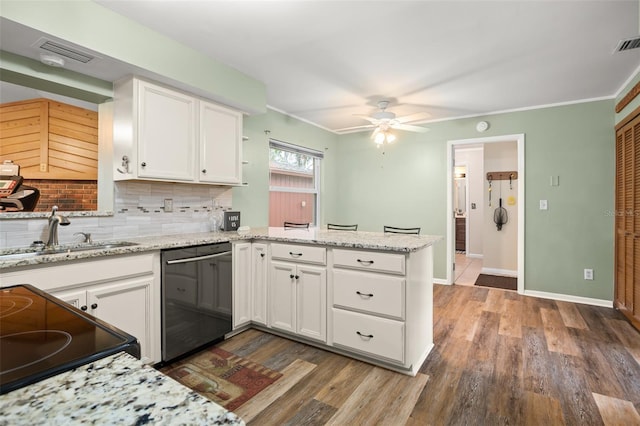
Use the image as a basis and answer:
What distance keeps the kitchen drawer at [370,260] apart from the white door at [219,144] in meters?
1.35

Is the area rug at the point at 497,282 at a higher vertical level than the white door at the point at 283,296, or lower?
lower

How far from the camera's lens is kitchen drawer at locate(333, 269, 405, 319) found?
216cm

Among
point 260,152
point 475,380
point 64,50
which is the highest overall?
point 64,50

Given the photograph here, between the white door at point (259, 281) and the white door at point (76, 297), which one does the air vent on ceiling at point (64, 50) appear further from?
the white door at point (259, 281)

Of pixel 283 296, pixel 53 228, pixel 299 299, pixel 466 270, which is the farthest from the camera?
pixel 466 270

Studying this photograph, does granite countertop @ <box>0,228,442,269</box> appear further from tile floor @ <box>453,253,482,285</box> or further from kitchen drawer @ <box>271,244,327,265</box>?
tile floor @ <box>453,253,482,285</box>

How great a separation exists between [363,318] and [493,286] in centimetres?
320

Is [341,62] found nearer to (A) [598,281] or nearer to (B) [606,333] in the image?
(B) [606,333]

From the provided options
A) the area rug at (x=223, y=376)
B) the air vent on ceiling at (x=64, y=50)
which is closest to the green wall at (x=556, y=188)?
the area rug at (x=223, y=376)

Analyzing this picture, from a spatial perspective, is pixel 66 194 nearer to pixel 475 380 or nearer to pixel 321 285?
pixel 321 285

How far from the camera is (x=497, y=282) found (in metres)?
4.89

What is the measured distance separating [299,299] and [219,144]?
5.19 feet

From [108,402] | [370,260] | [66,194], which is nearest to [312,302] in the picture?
[370,260]

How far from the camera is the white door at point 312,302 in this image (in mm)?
2490
